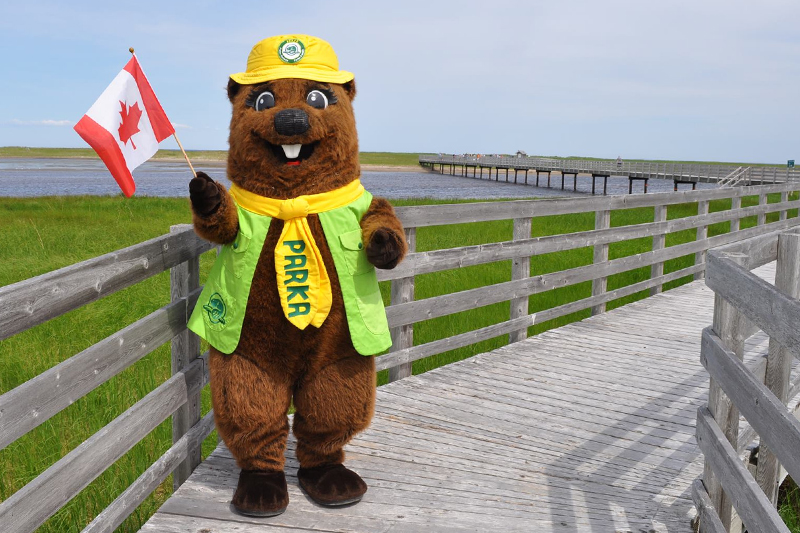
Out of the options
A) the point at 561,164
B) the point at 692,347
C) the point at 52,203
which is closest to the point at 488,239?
the point at 692,347

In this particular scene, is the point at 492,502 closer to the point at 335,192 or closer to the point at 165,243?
the point at 335,192

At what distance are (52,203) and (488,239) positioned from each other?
16.1 meters

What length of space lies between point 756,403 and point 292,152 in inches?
76.6

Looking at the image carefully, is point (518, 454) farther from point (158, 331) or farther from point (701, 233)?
point (701, 233)

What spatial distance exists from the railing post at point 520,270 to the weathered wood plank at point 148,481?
2.86 m

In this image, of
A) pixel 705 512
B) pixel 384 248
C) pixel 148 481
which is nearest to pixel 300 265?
pixel 384 248

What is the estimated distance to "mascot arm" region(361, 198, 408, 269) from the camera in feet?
10.1

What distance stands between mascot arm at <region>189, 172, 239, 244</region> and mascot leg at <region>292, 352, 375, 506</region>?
713mm

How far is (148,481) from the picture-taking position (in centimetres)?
300

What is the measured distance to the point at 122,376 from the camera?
17.6ft

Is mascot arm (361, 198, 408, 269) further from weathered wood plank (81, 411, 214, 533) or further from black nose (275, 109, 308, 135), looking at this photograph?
weathered wood plank (81, 411, 214, 533)

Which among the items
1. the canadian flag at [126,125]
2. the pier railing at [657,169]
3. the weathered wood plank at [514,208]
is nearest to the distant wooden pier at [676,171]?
the pier railing at [657,169]

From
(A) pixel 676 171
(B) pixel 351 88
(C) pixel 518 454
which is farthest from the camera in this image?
(A) pixel 676 171

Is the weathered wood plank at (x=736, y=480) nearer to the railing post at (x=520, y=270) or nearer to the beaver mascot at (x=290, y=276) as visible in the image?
the beaver mascot at (x=290, y=276)
